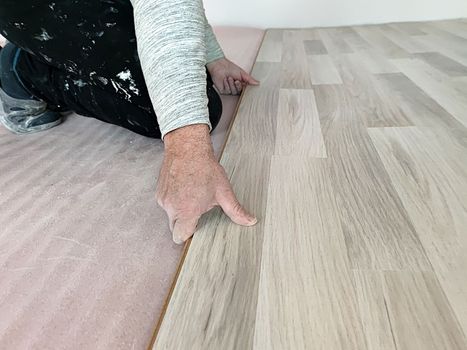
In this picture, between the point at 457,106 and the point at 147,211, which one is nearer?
the point at 147,211

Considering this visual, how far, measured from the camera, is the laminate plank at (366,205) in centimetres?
75

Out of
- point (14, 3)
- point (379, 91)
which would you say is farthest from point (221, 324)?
point (379, 91)

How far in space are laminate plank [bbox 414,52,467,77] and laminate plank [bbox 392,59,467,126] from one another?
0.04 m

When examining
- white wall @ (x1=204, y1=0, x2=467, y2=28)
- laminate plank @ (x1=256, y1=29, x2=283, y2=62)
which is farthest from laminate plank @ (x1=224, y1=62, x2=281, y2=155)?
white wall @ (x1=204, y1=0, x2=467, y2=28)

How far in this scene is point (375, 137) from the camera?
1197 millimetres

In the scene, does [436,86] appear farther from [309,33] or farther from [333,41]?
[309,33]

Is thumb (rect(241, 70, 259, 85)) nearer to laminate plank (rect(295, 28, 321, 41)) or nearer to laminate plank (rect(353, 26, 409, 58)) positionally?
laminate plank (rect(353, 26, 409, 58))

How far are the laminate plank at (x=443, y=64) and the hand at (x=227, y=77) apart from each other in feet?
2.50

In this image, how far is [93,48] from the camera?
1.19 metres

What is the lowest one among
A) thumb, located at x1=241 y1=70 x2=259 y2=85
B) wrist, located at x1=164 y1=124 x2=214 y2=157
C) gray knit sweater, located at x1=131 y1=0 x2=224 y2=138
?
thumb, located at x1=241 y1=70 x2=259 y2=85

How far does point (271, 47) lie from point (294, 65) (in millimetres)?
528

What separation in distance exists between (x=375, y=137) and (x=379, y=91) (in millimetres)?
440

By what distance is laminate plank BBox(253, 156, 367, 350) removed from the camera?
0.61m

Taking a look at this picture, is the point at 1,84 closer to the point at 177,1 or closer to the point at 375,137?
the point at 177,1
